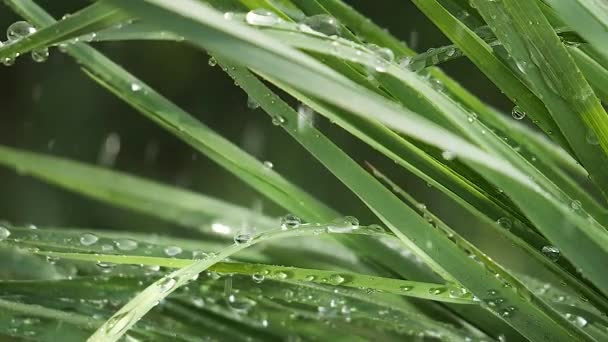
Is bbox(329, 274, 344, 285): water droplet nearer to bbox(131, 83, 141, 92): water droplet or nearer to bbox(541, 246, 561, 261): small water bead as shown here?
bbox(541, 246, 561, 261): small water bead

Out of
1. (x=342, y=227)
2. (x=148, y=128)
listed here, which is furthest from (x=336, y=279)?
(x=148, y=128)

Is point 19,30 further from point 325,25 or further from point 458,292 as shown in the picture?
point 458,292

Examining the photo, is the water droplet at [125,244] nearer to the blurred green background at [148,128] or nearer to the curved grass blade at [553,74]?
the curved grass blade at [553,74]

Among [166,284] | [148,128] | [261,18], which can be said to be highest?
[148,128]

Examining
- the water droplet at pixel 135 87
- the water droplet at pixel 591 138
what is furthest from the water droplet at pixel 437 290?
the water droplet at pixel 135 87

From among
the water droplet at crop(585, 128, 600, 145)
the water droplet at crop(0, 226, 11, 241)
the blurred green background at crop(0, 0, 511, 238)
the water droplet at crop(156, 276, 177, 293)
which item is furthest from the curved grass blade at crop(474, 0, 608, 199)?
the blurred green background at crop(0, 0, 511, 238)
